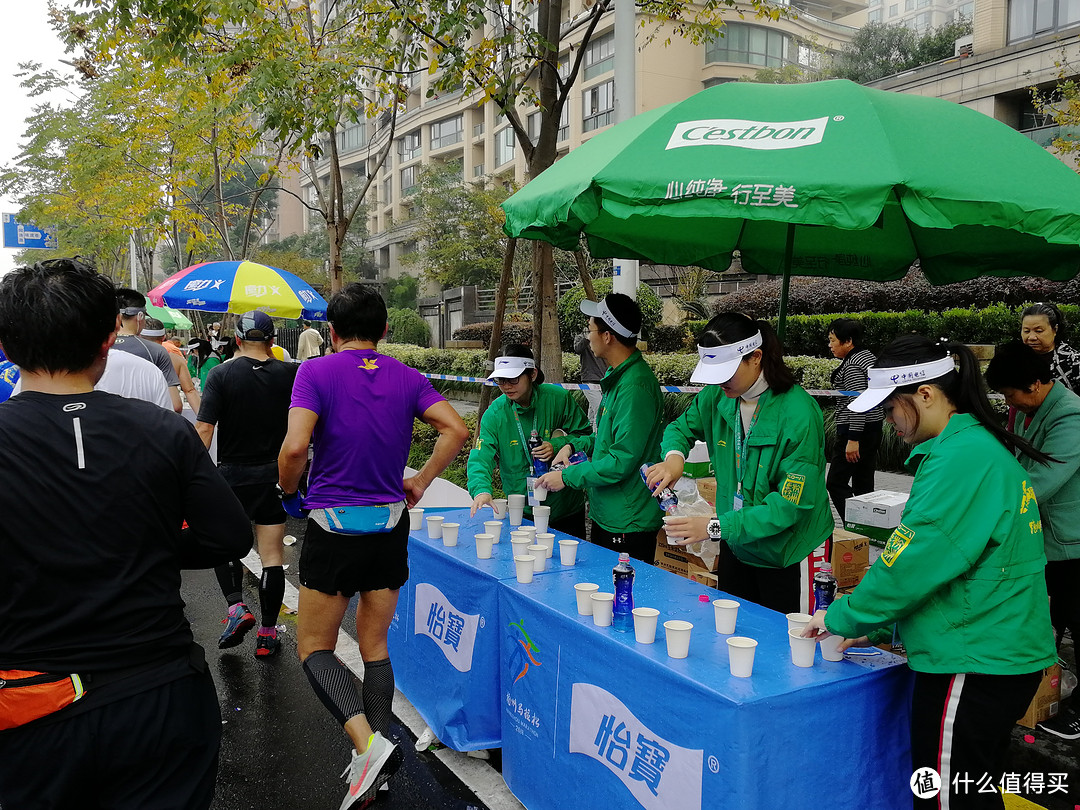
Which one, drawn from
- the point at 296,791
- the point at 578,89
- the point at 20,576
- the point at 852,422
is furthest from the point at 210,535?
the point at 578,89

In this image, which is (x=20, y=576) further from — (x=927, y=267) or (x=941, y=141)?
(x=927, y=267)

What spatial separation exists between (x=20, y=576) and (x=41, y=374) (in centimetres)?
47

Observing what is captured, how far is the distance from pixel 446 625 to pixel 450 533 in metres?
0.44

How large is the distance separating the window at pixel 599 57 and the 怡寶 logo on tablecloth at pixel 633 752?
3339 cm

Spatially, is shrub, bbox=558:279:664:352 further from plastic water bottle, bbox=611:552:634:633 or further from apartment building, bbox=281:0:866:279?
plastic water bottle, bbox=611:552:634:633

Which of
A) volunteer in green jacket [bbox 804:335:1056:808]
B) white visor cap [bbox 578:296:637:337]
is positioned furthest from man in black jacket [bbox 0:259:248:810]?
white visor cap [bbox 578:296:637:337]

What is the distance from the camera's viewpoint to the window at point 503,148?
42156 millimetres

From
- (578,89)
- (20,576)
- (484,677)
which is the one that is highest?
(578,89)

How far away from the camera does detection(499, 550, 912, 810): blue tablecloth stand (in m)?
2.27

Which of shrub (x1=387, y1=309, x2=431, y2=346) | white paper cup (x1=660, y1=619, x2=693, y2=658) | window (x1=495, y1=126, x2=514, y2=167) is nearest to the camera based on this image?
white paper cup (x1=660, y1=619, x2=693, y2=658)

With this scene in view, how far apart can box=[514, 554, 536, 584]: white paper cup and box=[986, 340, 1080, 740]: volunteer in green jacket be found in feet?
7.62

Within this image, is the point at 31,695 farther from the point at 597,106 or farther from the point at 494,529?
the point at 597,106

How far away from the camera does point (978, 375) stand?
2.42 metres

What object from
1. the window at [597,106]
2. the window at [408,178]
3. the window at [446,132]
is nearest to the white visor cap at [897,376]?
the window at [597,106]
